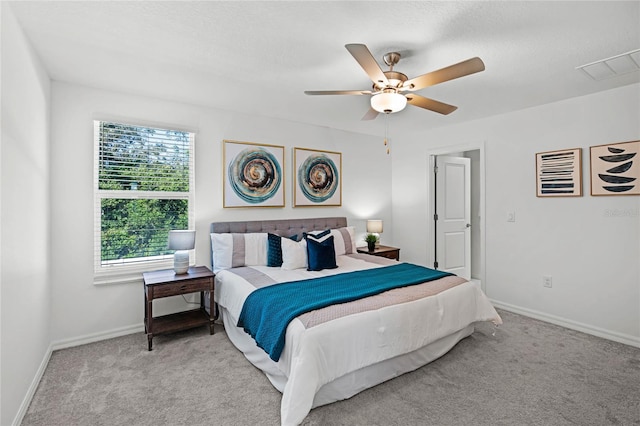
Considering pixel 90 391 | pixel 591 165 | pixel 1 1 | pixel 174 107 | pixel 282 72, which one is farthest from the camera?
pixel 174 107

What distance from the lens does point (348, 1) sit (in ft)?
5.92

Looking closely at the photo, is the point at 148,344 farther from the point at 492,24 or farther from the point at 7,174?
the point at 492,24

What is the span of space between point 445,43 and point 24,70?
288 centimetres

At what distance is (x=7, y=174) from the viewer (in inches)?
70.0

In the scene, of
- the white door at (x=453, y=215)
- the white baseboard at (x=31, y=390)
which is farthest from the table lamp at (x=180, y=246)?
the white door at (x=453, y=215)

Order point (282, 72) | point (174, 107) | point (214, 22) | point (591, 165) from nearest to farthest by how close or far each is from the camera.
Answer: point (214, 22), point (282, 72), point (591, 165), point (174, 107)

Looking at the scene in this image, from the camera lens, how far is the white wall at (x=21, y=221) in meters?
1.75

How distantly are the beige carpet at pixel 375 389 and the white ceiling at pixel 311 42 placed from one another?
2.46 meters

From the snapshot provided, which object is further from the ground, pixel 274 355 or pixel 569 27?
pixel 569 27

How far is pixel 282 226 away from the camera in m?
4.17

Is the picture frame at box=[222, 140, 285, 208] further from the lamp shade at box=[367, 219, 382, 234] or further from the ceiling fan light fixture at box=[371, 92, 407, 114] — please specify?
the ceiling fan light fixture at box=[371, 92, 407, 114]

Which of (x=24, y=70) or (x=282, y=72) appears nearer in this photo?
(x=24, y=70)

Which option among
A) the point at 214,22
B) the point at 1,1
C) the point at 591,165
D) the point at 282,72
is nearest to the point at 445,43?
the point at 282,72

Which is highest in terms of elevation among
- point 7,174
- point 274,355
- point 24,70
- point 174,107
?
→ point 174,107
